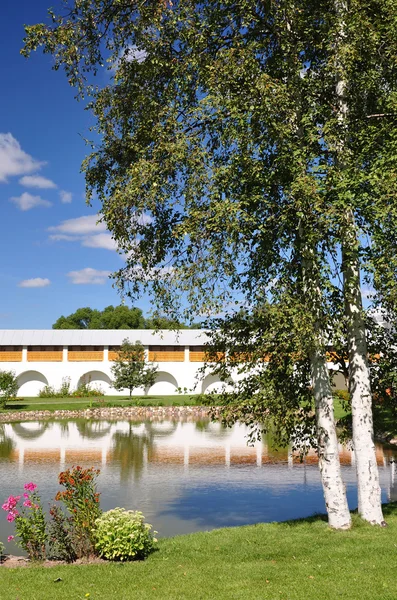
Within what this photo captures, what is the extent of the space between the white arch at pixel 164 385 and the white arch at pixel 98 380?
2.91 m

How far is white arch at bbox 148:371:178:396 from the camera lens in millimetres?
39844

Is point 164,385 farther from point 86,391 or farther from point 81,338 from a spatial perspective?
point 81,338

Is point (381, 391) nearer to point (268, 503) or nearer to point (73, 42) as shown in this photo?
point (268, 503)

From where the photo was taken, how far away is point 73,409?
30312 mm

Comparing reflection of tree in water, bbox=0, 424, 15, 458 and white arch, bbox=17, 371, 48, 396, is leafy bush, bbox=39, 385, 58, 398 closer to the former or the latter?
Answer: white arch, bbox=17, 371, 48, 396

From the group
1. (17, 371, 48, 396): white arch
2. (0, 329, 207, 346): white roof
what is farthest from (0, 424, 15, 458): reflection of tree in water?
(0, 329, 207, 346): white roof

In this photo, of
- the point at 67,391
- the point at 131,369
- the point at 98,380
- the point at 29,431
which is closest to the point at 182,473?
the point at 29,431

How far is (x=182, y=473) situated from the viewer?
1477cm

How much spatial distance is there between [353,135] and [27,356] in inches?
1359

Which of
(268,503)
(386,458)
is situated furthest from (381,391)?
(386,458)

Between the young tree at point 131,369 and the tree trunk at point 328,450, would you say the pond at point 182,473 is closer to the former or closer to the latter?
the tree trunk at point 328,450

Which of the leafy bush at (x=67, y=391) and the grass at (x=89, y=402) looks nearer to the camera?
the grass at (x=89, y=402)

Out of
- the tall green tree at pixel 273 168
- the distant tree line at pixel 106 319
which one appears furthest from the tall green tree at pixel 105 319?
the tall green tree at pixel 273 168

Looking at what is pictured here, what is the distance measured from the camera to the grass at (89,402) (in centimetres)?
3098
